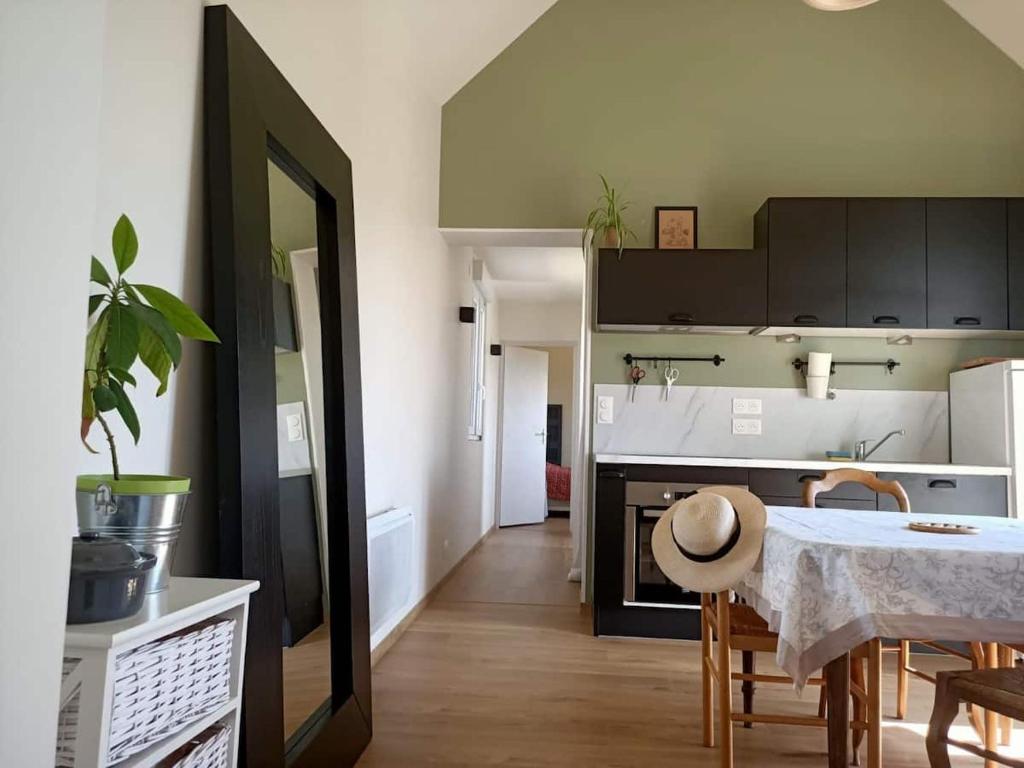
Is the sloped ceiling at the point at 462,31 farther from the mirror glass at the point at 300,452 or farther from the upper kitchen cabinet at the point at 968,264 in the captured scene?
the upper kitchen cabinet at the point at 968,264

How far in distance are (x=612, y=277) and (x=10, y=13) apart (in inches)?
145

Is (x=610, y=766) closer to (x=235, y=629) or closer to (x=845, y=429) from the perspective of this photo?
(x=235, y=629)

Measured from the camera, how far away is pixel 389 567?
333 cm

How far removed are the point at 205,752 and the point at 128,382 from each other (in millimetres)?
585

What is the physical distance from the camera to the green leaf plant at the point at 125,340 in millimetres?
1122

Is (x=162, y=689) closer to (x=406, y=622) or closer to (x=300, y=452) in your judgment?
(x=300, y=452)

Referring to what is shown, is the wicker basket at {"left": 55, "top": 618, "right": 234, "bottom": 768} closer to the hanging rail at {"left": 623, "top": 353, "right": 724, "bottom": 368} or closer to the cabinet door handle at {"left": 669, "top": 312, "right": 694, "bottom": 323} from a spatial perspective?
the cabinet door handle at {"left": 669, "top": 312, "right": 694, "bottom": 323}

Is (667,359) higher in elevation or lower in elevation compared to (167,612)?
higher

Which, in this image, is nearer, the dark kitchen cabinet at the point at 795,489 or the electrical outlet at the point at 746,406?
the dark kitchen cabinet at the point at 795,489

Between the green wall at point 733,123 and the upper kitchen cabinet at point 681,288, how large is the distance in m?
0.34

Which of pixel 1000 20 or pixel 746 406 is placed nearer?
pixel 1000 20

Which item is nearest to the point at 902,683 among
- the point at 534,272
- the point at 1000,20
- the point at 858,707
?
the point at 858,707

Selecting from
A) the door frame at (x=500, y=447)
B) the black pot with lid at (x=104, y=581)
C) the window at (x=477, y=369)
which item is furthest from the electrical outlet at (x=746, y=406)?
the door frame at (x=500, y=447)

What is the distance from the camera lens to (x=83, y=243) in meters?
0.83
